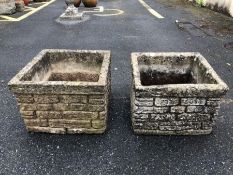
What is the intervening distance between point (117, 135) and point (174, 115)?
792 mm

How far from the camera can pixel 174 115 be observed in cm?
327

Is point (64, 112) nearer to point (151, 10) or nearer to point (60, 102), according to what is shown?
point (60, 102)

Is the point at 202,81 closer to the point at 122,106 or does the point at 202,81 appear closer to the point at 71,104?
the point at 122,106

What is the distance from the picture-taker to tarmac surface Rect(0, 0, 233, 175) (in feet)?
9.86

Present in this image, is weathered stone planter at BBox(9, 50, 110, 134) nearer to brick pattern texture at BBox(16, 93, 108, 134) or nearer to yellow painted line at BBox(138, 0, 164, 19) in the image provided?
brick pattern texture at BBox(16, 93, 108, 134)

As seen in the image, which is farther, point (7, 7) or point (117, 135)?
point (7, 7)

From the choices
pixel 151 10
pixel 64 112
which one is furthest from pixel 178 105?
pixel 151 10

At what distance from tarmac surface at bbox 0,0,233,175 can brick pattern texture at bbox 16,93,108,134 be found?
12 centimetres

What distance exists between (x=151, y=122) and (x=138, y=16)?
7.73m

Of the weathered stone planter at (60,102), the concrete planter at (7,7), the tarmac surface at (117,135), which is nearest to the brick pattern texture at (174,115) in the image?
the tarmac surface at (117,135)

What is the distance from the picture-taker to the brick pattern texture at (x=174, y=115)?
3.18m

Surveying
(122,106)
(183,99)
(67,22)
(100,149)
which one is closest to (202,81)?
(183,99)

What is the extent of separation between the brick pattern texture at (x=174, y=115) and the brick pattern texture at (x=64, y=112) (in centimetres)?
47

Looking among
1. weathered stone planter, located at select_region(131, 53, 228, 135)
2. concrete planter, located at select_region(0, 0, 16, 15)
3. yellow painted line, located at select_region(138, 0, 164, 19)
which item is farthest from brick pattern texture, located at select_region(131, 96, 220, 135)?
concrete planter, located at select_region(0, 0, 16, 15)
